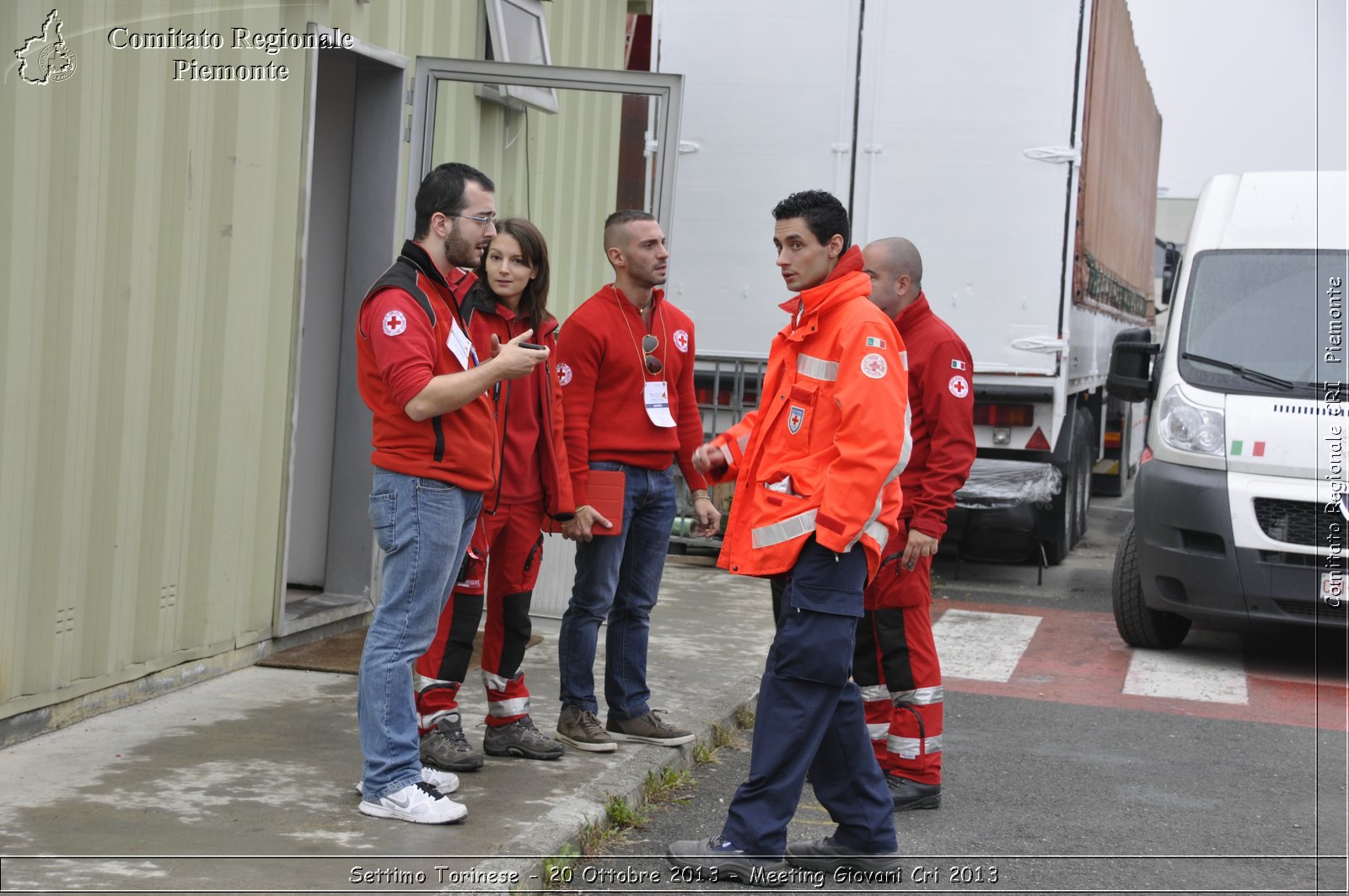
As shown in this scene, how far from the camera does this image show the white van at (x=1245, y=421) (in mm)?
8219

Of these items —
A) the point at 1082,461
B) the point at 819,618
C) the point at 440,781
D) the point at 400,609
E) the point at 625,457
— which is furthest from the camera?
the point at 1082,461

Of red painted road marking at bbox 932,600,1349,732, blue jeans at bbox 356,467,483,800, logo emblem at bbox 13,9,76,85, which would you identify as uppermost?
logo emblem at bbox 13,9,76,85

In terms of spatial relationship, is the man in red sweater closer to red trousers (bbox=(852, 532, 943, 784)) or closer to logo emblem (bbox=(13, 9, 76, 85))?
red trousers (bbox=(852, 532, 943, 784))

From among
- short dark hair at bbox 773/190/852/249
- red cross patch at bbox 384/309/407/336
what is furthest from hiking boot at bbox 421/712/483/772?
short dark hair at bbox 773/190/852/249

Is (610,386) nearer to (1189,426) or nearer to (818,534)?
(818,534)

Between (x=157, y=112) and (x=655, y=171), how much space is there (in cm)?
222

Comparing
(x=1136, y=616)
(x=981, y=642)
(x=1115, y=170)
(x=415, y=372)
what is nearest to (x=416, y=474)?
(x=415, y=372)

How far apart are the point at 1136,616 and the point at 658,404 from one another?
457 cm

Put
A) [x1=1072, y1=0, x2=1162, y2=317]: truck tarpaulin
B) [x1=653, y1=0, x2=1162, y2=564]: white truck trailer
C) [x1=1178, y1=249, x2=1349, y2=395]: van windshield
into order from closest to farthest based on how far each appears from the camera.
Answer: [x1=1178, y1=249, x2=1349, y2=395]: van windshield < [x1=653, y1=0, x2=1162, y2=564]: white truck trailer < [x1=1072, y1=0, x2=1162, y2=317]: truck tarpaulin

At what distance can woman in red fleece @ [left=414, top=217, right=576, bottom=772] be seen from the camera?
5172 mm

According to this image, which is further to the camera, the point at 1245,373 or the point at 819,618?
the point at 1245,373

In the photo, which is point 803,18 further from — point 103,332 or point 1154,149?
point 1154,149

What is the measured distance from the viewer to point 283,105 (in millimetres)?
6367

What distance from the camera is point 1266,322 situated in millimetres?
8875
